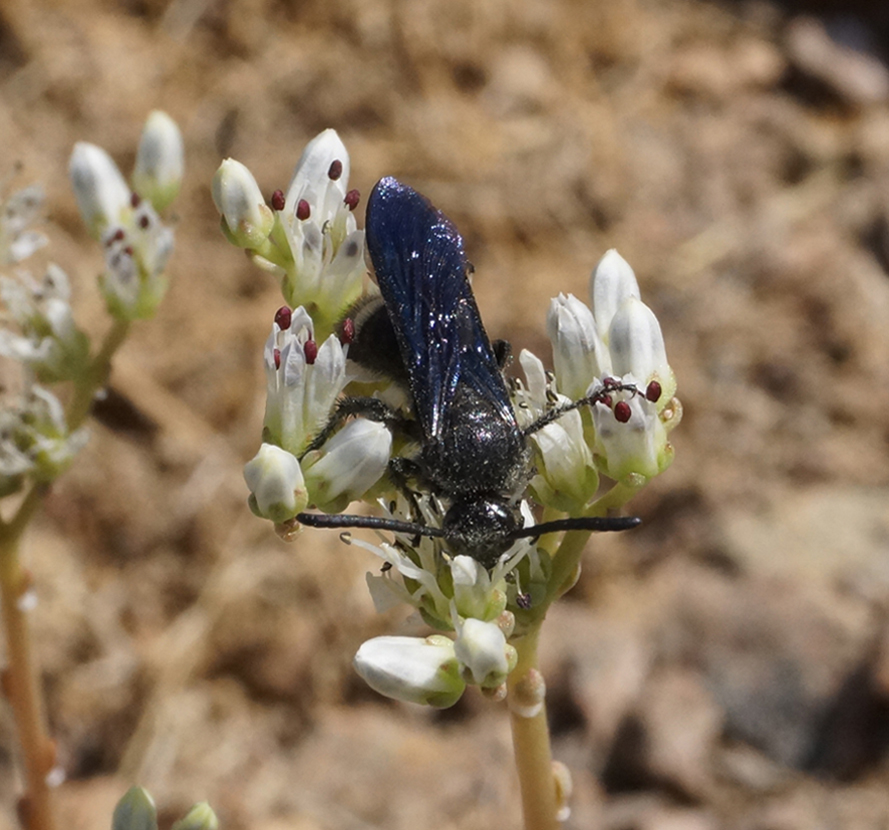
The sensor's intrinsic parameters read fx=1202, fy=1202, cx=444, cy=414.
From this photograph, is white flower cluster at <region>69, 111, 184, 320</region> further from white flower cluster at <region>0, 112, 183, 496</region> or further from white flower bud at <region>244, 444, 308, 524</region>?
white flower bud at <region>244, 444, 308, 524</region>

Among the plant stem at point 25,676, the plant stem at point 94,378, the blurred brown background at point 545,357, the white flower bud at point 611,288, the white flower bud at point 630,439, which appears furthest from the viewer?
the blurred brown background at point 545,357

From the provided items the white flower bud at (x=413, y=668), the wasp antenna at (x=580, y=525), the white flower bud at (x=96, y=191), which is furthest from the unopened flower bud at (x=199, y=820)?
the white flower bud at (x=96, y=191)

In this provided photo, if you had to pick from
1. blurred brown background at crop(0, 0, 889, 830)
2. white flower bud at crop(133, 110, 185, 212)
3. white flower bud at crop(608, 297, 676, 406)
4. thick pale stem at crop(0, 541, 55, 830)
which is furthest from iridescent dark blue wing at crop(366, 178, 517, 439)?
blurred brown background at crop(0, 0, 889, 830)

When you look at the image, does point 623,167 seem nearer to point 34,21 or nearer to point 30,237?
point 34,21

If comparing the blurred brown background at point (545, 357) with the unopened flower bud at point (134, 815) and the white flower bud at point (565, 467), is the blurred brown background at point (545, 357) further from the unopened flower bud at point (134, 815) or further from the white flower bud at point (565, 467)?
the white flower bud at point (565, 467)

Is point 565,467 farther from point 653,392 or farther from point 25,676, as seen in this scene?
point 25,676

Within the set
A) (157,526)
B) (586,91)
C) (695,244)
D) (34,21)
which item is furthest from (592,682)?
(34,21)
